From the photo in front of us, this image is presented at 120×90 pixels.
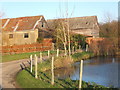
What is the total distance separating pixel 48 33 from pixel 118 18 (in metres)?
13.7

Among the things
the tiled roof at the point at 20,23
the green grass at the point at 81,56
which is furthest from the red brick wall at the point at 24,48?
the green grass at the point at 81,56

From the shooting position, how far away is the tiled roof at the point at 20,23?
38.2 m

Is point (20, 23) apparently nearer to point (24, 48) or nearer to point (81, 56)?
point (24, 48)

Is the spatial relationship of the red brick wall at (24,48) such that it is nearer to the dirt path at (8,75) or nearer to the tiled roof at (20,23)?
the tiled roof at (20,23)

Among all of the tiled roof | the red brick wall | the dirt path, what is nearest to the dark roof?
the tiled roof

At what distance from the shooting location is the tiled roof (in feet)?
125

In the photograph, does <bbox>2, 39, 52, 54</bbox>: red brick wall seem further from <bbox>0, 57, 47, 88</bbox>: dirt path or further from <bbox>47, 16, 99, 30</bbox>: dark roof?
<bbox>47, 16, 99, 30</bbox>: dark roof

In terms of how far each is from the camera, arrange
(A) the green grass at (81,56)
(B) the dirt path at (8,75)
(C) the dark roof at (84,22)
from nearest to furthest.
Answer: (B) the dirt path at (8,75)
(A) the green grass at (81,56)
(C) the dark roof at (84,22)

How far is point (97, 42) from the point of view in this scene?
1241 inches

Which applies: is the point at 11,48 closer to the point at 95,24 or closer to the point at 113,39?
the point at 113,39

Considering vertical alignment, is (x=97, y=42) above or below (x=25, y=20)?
below

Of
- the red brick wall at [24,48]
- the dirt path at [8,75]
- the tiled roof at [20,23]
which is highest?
the tiled roof at [20,23]

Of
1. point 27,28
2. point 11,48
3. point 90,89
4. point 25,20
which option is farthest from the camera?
point 25,20

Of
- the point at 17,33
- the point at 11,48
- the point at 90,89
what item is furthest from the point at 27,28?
the point at 90,89
